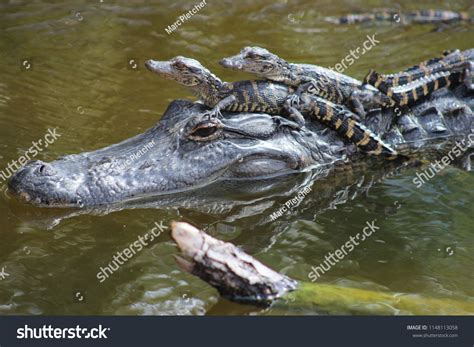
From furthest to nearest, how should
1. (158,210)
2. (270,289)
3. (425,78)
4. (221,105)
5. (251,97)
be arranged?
(425,78) < (251,97) < (221,105) < (158,210) < (270,289)

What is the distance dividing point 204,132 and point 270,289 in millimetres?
2499

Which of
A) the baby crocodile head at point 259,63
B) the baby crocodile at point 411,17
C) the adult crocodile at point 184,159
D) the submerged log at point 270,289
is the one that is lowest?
the baby crocodile at point 411,17

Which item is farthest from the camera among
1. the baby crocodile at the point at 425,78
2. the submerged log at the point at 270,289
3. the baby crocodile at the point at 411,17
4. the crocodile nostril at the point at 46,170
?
the baby crocodile at the point at 411,17

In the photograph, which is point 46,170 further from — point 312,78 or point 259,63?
point 312,78

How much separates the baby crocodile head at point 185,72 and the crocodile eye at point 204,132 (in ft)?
1.53

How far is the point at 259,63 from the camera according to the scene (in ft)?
27.0

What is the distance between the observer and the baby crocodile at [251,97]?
7.97 meters

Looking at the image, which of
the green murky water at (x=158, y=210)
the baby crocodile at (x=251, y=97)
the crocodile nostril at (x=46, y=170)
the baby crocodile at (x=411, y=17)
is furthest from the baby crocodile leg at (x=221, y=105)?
the baby crocodile at (x=411, y=17)

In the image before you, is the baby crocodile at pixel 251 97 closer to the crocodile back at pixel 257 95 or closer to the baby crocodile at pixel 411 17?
the crocodile back at pixel 257 95

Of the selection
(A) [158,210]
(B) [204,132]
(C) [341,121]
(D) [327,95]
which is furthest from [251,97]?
(A) [158,210]

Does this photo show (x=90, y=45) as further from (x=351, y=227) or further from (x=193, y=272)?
(x=193, y=272)

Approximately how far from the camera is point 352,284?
6.25 m

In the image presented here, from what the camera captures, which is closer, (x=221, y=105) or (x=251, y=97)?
(x=221, y=105)

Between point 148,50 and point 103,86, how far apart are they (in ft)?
5.26
